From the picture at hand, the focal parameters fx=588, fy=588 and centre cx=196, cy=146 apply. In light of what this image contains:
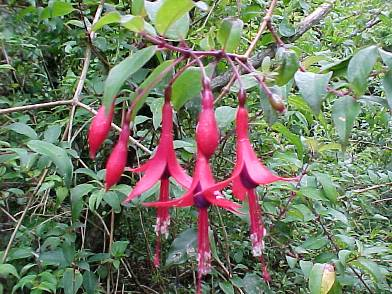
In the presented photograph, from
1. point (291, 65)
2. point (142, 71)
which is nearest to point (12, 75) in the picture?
point (142, 71)

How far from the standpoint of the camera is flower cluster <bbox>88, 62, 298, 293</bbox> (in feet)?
1.78

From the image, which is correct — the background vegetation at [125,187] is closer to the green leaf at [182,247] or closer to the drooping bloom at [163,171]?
the green leaf at [182,247]

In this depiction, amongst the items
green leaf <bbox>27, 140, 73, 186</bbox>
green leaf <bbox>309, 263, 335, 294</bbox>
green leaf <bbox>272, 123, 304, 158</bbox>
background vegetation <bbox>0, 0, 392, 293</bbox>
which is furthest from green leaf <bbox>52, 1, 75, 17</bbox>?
green leaf <bbox>309, 263, 335, 294</bbox>

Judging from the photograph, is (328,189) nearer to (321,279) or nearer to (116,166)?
(321,279)

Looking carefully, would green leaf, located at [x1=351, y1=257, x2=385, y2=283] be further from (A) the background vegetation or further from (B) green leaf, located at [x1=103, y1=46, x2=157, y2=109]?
(B) green leaf, located at [x1=103, y1=46, x2=157, y2=109]

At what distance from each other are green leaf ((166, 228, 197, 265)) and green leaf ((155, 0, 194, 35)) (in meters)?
0.53

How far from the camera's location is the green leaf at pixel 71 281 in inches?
42.6

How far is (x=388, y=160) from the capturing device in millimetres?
2150

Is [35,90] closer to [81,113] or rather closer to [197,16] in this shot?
[81,113]

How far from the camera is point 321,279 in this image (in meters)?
1.03

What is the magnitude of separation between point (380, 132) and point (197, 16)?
922 millimetres

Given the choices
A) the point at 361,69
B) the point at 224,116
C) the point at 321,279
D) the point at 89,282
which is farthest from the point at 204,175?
the point at 89,282

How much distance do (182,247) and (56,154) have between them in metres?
0.29

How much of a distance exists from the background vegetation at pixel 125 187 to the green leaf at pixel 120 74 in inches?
10.4
